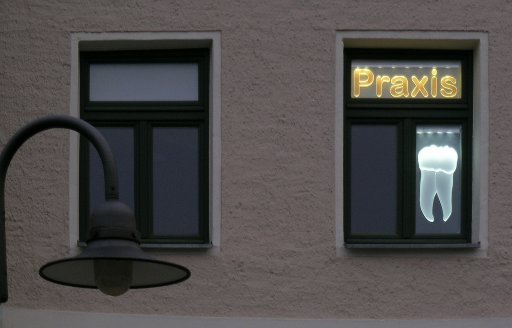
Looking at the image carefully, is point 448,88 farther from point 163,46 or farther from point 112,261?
point 112,261

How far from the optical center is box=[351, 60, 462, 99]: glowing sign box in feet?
46.8

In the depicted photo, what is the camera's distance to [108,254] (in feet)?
29.0

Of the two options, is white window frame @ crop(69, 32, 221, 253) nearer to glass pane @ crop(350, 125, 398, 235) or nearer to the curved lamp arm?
glass pane @ crop(350, 125, 398, 235)

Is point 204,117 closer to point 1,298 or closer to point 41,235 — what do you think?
point 41,235

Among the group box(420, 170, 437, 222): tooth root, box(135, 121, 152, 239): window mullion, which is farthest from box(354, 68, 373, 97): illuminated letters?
box(135, 121, 152, 239): window mullion

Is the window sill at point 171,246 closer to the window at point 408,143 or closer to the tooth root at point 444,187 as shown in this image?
the window at point 408,143

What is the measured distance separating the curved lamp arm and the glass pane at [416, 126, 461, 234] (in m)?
5.44

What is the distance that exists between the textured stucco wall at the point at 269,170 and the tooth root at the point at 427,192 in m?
0.48

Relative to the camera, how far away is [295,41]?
14.0m

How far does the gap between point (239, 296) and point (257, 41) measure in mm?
2120

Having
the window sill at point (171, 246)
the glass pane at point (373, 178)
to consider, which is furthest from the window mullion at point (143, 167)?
the glass pane at point (373, 178)

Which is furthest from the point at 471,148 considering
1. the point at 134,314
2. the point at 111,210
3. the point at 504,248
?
the point at 111,210

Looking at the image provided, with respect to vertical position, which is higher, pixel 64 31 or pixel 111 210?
pixel 64 31

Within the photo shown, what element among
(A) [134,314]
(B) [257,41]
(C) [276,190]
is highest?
(B) [257,41]
